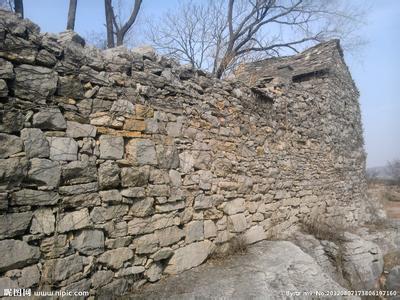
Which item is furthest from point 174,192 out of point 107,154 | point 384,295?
point 384,295

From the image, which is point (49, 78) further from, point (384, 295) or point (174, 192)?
point (384, 295)

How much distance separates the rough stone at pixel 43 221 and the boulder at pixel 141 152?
93 cm

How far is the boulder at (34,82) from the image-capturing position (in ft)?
7.95

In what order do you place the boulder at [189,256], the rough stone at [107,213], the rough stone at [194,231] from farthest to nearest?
the rough stone at [194,231] < the boulder at [189,256] < the rough stone at [107,213]

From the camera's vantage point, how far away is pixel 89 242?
107 inches

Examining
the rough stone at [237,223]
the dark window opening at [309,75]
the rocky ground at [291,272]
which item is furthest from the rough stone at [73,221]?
the dark window opening at [309,75]

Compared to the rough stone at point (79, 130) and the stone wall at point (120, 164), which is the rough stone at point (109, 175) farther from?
the rough stone at point (79, 130)

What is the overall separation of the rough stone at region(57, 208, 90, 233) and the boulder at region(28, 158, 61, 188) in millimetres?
296

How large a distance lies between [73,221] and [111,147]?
0.78 meters

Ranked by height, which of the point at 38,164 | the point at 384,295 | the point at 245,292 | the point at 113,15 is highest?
the point at 113,15

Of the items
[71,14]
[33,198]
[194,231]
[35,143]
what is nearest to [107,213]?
[33,198]

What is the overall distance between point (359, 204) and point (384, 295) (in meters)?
3.26

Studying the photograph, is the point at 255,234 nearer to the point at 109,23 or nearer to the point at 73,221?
the point at 73,221

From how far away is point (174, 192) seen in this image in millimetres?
3506
